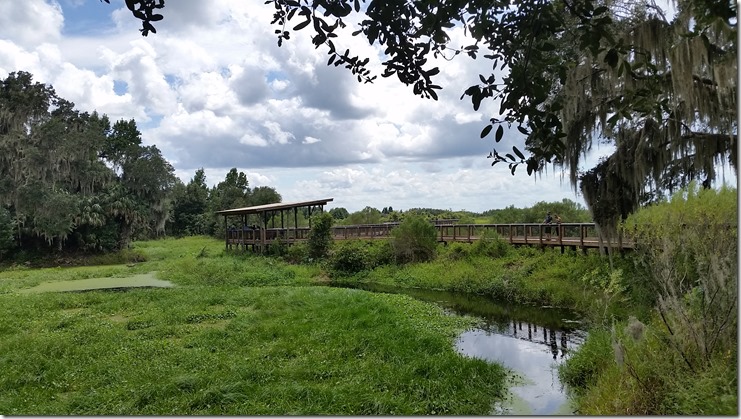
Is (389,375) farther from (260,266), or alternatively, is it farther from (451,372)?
(260,266)

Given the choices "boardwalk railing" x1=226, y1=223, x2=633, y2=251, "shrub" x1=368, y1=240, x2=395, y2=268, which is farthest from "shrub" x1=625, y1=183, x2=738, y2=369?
"shrub" x1=368, y1=240, x2=395, y2=268

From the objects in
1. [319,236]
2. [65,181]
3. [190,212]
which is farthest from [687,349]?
[190,212]

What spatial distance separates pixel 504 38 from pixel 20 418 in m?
5.26

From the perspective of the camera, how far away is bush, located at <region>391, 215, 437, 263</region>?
22.9 meters

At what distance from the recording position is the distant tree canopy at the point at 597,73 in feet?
7.41

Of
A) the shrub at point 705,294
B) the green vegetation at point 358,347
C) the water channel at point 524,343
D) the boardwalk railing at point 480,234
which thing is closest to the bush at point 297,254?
the boardwalk railing at point 480,234

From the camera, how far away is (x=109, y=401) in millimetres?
5816

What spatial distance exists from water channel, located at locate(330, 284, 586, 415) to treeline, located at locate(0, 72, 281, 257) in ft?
64.6

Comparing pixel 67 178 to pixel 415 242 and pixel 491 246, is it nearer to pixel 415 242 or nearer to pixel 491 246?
pixel 415 242

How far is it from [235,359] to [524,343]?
590cm

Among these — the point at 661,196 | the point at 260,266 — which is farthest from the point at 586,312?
the point at 260,266

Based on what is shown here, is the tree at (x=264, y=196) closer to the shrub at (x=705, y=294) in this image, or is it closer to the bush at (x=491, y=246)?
the bush at (x=491, y=246)

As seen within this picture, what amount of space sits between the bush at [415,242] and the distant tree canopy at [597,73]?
9.52 meters

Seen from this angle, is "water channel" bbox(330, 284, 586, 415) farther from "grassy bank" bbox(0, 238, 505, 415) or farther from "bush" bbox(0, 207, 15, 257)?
"bush" bbox(0, 207, 15, 257)
